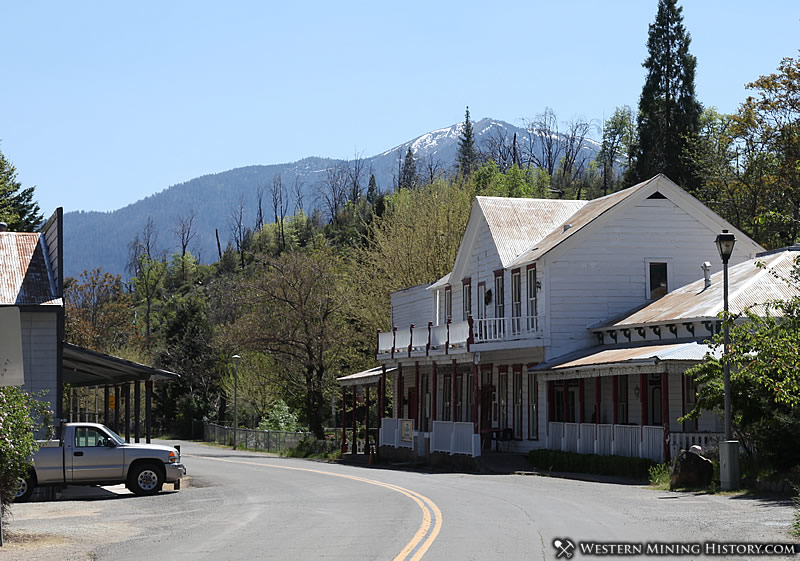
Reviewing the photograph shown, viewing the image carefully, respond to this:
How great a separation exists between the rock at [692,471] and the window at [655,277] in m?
13.8

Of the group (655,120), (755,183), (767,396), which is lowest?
(767,396)

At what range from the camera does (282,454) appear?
54531mm

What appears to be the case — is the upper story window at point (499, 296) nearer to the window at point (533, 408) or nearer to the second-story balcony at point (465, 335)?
the second-story balcony at point (465, 335)

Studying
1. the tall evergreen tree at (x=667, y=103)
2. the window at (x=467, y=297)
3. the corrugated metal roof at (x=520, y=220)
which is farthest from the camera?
the tall evergreen tree at (x=667, y=103)

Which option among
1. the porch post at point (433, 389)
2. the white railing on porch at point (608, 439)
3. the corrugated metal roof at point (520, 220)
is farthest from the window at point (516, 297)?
the white railing on porch at point (608, 439)

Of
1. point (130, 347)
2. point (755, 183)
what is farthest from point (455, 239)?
point (130, 347)

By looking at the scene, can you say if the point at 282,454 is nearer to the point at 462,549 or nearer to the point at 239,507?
the point at 239,507

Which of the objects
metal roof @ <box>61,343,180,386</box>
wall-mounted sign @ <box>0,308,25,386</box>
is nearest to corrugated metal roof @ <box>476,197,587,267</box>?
metal roof @ <box>61,343,180,386</box>

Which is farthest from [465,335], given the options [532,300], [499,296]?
[499,296]

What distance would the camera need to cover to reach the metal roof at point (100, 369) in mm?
29859

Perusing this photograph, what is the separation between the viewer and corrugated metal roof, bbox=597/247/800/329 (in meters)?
30.2

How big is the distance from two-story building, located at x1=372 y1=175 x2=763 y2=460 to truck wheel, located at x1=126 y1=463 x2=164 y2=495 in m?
11.1

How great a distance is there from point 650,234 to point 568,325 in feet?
15.1

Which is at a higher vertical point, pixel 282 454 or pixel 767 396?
pixel 767 396
